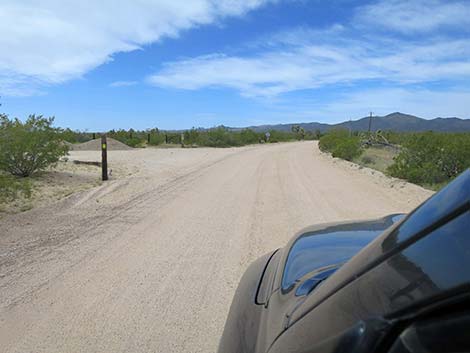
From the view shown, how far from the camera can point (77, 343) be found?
396 cm

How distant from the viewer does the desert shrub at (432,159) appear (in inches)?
556

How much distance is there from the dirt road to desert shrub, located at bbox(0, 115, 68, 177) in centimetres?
297

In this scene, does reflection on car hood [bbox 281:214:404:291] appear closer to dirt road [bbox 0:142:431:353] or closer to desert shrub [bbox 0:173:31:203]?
dirt road [bbox 0:142:431:353]

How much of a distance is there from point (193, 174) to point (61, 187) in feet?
16.1

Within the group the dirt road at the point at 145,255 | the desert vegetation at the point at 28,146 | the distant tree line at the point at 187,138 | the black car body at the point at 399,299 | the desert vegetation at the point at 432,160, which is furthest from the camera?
the distant tree line at the point at 187,138

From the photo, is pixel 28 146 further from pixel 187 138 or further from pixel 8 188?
pixel 187 138

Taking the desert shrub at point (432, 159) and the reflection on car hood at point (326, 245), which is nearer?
the reflection on car hood at point (326, 245)

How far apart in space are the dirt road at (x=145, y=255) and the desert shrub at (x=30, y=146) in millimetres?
2971

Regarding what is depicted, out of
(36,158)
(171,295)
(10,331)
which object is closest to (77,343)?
(10,331)

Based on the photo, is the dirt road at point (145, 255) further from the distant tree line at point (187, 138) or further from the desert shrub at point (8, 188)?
the distant tree line at point (187, 138)

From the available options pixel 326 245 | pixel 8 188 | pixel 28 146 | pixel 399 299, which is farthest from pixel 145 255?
pixel 28 146

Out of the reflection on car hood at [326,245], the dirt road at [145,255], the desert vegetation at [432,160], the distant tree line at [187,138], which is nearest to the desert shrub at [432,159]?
the desert vegetation at [432,160]

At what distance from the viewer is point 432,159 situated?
15.0m

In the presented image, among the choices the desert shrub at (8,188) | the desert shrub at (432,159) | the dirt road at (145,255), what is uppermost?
the desert shrub at (432,159)
